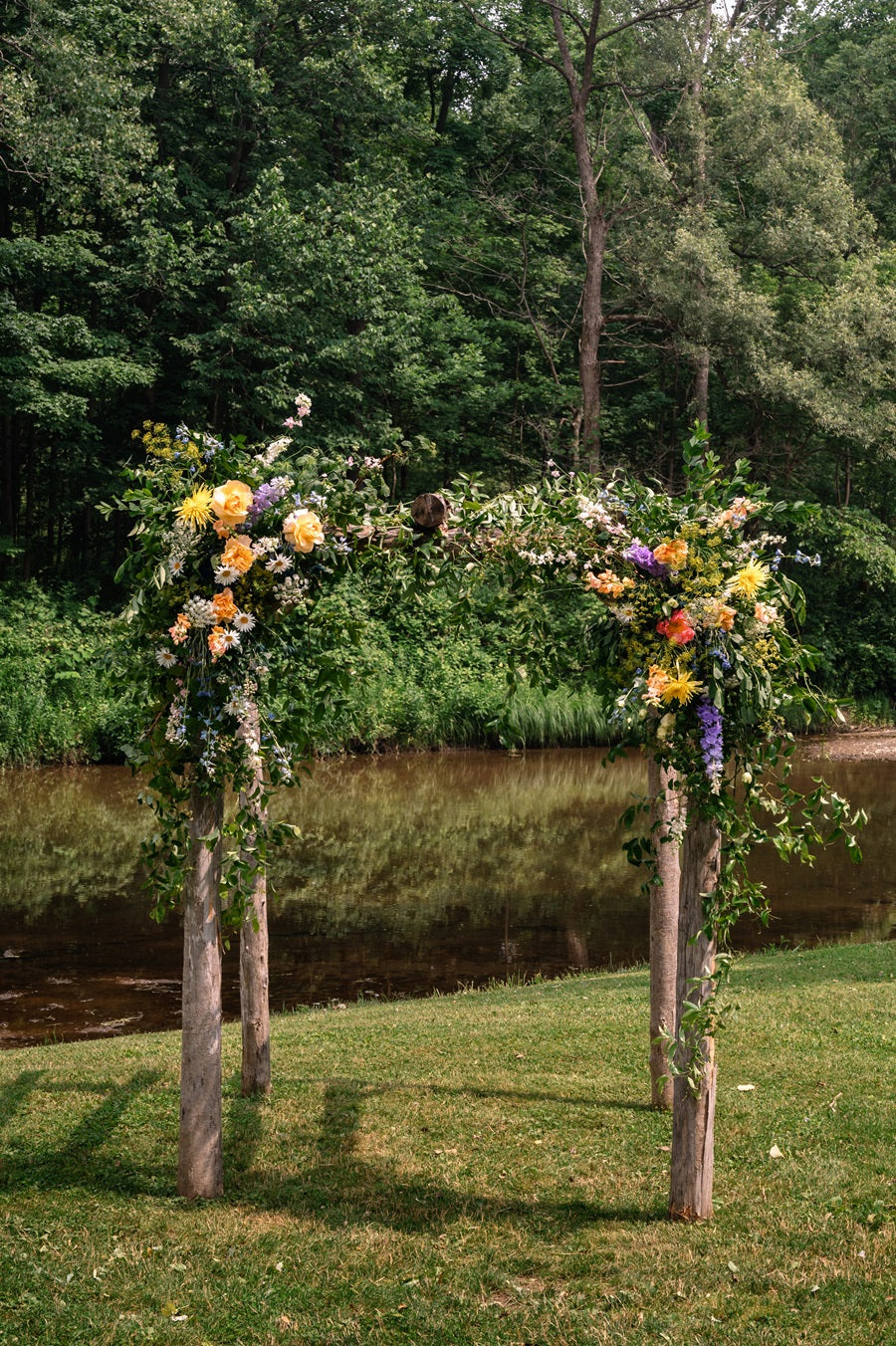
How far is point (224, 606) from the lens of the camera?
547 centimetres

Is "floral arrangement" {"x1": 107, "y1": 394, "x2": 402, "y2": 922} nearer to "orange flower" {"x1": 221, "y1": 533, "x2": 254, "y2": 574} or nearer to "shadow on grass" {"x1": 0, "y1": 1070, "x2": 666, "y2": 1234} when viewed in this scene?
"orange flower" {"x1": 221, "y1": 533, "x2": 254, "y2": 574}

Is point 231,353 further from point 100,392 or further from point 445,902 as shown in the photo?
point 445,902

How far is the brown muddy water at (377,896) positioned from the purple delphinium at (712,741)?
632 cm

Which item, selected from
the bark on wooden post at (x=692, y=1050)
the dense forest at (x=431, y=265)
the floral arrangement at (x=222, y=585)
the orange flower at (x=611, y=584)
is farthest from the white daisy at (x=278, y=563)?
the dense forest at (x=431, y=265)

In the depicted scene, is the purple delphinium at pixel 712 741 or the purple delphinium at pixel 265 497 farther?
the purple delphinium at pixel 265 497

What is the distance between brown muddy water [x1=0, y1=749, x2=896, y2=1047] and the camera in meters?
11.3

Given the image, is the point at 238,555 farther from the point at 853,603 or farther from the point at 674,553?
the point at 853,603

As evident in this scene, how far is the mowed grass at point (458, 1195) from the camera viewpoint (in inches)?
191

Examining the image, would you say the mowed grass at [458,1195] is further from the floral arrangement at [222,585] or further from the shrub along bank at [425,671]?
the shrub along bank at [425,671]

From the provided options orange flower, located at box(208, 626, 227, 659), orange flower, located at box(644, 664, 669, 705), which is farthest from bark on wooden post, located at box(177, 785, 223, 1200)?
orange flower, located at box(644, 664, 669, 705)

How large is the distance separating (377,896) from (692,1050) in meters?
9.29

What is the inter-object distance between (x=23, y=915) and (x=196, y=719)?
8.50 meters

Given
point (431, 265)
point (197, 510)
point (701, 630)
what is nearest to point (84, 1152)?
point (197, 510)

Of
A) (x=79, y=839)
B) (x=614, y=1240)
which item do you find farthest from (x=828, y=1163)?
(x=79, y=839)
